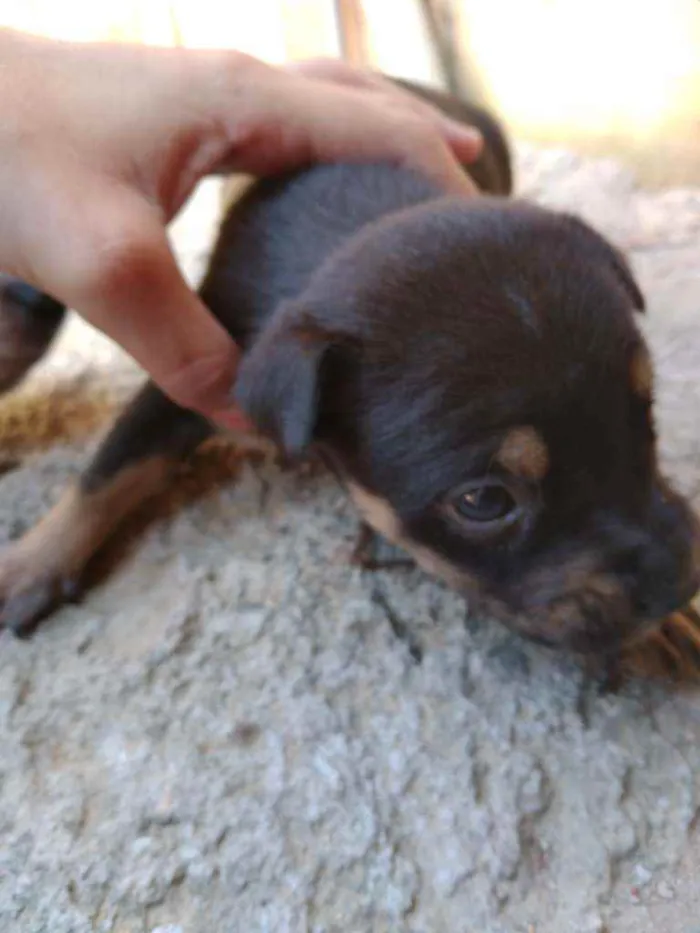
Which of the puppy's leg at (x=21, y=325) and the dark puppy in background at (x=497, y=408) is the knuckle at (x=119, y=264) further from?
the puppy's leg at (x=21, y=325)

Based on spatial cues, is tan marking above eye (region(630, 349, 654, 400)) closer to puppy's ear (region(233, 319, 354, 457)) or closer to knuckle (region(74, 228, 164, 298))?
puppy's ear (region(233, 319, 354, 457))

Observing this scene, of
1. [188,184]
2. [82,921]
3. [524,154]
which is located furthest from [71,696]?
[524,154]

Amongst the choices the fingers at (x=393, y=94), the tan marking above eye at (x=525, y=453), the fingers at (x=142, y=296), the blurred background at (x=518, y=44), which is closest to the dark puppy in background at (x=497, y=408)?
the tan marking above eye at (x=525, y=453)

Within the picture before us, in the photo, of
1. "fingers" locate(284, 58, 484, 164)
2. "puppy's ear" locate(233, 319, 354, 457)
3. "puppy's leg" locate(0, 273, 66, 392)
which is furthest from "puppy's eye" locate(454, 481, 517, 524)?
"puppy's leg" locate(0, 273, 66, 392)

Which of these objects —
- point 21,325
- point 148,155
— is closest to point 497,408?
point 148,155

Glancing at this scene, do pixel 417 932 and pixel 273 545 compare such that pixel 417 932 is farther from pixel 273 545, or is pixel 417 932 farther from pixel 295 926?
pixel 273 545

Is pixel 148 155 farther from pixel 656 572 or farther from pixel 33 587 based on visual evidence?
pixel 656 572
